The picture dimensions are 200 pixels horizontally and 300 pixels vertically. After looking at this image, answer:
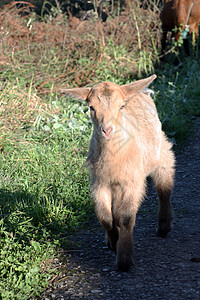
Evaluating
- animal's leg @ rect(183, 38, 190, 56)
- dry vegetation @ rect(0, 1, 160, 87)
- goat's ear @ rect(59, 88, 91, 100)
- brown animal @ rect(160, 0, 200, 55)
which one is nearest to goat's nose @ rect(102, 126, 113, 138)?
goat's ear @ rect(59, 88, 91, 100)

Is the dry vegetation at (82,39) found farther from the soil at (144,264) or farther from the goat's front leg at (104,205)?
the goat's front leg at (104,205)

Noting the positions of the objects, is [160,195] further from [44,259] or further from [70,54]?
[70,54]

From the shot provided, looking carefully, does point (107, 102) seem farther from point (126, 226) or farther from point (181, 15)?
point (181, 15)

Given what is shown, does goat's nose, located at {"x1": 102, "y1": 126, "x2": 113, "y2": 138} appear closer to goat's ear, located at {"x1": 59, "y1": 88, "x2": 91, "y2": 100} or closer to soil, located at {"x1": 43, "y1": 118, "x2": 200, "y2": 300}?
goat's ear, located at {"x1": 59, "y1": 88, "x2": 91, "y2": 100}

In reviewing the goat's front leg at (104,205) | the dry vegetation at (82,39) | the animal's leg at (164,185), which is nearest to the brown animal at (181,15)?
the dry vegetation at (82,39)

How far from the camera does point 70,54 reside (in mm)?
9805

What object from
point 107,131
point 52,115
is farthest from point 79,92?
point 52,115

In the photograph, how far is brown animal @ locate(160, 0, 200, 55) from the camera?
10.5m

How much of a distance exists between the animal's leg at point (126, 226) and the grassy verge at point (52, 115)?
68 cm

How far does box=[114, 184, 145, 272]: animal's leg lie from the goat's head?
0.65 meters

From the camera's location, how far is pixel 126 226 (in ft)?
12.9

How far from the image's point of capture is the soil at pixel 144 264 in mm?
3520

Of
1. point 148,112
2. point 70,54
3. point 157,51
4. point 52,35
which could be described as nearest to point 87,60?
point 70,54

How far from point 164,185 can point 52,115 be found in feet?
9.79
